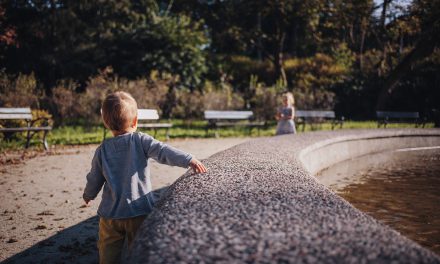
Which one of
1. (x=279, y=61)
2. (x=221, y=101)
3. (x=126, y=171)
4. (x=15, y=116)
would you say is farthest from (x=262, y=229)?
(x=279, y=61)

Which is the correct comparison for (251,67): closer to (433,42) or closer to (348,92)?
(348,92)

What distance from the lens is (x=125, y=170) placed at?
2461mm

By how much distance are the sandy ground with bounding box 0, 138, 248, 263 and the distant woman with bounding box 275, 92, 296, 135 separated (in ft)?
10.5

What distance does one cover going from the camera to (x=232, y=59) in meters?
27.4

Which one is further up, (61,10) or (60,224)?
(61,10)

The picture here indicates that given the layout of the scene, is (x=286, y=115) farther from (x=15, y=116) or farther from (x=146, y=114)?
(x=15, y=116)

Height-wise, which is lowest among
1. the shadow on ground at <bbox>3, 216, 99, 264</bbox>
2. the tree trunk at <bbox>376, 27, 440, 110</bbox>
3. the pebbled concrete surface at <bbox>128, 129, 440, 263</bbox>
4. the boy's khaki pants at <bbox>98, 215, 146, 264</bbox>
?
the shadow on ground at <bbox>3, 216, 99, 264</bbox>

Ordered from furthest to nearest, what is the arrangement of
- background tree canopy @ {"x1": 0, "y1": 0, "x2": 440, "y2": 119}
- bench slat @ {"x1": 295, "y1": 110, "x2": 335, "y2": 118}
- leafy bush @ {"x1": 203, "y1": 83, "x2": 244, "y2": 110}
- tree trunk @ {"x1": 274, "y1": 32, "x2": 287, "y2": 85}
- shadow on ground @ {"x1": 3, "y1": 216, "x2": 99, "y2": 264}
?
tree trunk @ {"x1": 274, "y1": 32, "x2": 287, "y2": 85}
background tree canopy @ {"x1": 0, "y1": 0, "x2": 440, "y2": 119}
leafy bush @ {"x1": 203, "y1": 83, "x2": 244, "y2": 110}
bench slat @ {"x1": 295, "y1": 110, "x2": 335, "y2": 118}
shadow on ground @ {"x1": 3, "y1": 216, "x2": 99, "y2": 264}

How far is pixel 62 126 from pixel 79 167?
23.4 ft

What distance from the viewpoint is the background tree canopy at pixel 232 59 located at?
64.1 ft

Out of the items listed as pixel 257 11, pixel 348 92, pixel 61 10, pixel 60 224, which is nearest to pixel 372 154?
pixel 60 224

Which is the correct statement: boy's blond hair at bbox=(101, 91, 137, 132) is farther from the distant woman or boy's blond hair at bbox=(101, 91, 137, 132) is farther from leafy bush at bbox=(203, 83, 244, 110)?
leafy bush at bbox=(203, 83, 244, 110)

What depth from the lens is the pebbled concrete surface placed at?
155 cm

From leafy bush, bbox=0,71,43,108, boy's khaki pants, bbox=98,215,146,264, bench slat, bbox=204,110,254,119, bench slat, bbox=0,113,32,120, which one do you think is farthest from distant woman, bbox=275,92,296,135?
leafy bush, bbox=0,71,43,108
